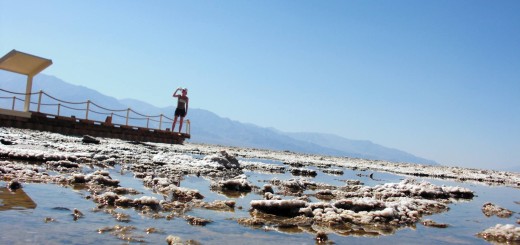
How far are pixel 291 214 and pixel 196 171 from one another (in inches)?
285

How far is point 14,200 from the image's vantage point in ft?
19.6

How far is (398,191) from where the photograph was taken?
1239 cm

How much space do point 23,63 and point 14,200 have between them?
24375 millimetres

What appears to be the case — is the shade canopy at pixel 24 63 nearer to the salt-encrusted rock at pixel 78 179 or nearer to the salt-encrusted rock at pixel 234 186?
the salt-encrusted rock at pixel 78 179

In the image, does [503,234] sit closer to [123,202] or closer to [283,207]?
[283,207]

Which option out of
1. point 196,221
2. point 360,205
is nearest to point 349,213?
point 360,205

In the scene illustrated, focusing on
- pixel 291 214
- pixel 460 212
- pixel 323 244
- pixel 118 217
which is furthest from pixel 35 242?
pixel 460 212

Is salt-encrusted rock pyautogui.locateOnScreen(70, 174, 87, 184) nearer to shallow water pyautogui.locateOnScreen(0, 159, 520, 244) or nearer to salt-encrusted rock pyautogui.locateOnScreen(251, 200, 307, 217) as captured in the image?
shallow water pyautogui.locateOnScreen(0, 159, 520, 244)

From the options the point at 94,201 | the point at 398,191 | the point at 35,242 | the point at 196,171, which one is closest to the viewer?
the point at 35,242

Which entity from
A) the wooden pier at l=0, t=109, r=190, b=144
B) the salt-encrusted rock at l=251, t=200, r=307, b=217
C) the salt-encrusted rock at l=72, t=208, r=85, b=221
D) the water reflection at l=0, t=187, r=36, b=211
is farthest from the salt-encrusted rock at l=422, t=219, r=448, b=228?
the wooden pier at l=0, t=109, r=190, b=144

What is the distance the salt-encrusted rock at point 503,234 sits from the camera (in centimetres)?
618

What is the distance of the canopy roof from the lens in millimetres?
25188

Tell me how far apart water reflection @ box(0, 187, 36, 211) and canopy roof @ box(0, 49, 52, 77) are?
2171cm

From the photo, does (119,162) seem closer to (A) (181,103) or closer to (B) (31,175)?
(B) (31,175)
